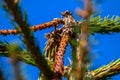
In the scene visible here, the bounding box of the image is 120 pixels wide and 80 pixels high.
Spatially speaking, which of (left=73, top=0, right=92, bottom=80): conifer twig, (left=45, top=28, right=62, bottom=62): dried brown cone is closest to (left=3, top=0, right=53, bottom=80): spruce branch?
(left=73, top=0, right=92, bottom=80): conifer twig

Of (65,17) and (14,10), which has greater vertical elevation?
(65,17)

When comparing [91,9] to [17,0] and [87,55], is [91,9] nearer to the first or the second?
[87,55]

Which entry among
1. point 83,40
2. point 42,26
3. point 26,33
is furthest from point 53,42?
point 83,40

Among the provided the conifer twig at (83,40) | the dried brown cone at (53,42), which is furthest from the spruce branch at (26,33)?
the dried brown cone at (53,42)

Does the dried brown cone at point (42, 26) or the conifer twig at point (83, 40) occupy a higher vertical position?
the dried brown cone at point (42, 26)

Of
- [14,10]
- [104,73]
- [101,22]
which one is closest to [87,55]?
[14,10]

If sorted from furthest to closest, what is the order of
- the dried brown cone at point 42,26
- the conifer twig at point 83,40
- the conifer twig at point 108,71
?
the dried brown cone at point 42,26, the conifer twig at point 108,71, the conifer twig at point 83,40

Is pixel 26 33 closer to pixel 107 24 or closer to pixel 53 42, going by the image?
pixel 53 42

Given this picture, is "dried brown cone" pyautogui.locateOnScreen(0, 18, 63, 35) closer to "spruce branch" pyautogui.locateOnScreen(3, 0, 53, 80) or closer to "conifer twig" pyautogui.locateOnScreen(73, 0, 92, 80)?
"spruce branch" pyautogui.locateOnScreen(3, 0, 53, 80)

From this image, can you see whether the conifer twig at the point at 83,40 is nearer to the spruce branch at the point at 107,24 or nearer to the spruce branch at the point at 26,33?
the spruce branch at the point at 26,33
